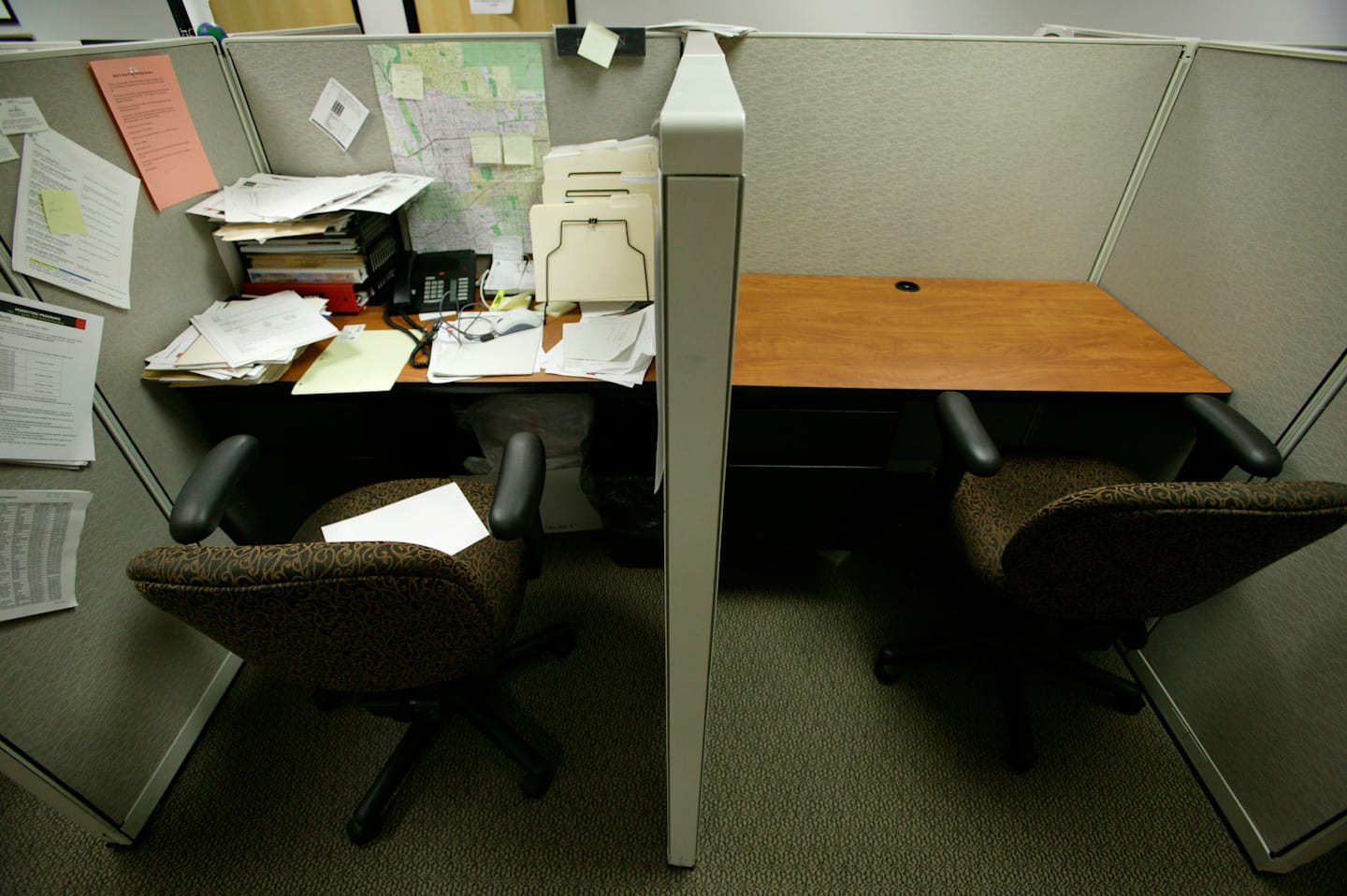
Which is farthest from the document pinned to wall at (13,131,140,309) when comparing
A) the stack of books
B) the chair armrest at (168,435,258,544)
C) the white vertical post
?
the white vertical post

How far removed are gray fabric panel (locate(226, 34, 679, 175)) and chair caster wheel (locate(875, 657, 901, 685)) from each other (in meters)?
1.26

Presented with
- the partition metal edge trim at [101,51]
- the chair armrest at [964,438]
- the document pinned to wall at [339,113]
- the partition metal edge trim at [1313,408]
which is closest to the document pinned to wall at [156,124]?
the partition metal edge trim at [101,51]

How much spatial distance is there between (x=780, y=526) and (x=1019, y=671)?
0.61m

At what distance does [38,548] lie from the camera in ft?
2.83

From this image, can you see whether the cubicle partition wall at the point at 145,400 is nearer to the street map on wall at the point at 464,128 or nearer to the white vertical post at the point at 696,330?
the street map on wall at the point at 464,128

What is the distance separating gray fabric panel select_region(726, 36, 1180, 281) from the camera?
3.95 ft

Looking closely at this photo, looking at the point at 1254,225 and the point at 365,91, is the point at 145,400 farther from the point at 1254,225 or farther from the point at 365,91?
the point at 1254,225

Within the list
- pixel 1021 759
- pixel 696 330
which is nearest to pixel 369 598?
pixel 696 330

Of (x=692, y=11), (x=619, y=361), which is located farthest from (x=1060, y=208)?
(x=692, y=11)

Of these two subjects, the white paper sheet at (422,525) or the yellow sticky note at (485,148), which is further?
the yellow sticky note at (485,148)

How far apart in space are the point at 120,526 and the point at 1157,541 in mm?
1535

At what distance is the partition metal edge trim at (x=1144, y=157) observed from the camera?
119cm

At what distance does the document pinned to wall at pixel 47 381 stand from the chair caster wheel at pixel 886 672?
4.87 ft

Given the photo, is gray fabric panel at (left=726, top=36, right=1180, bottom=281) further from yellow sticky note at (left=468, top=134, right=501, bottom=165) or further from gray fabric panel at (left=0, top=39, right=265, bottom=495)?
gray fabric panel at (left=0, top=39, right=265, bottom=495)
